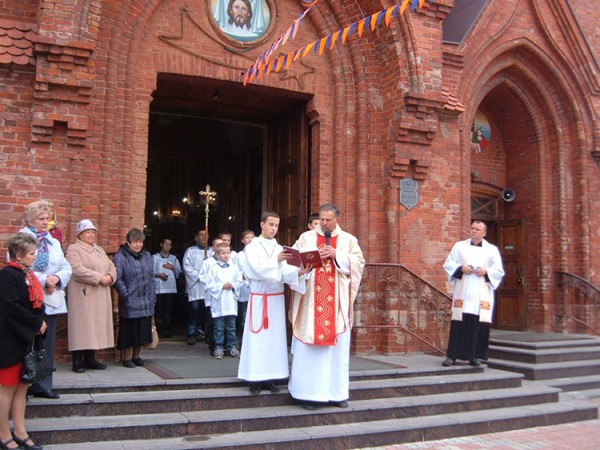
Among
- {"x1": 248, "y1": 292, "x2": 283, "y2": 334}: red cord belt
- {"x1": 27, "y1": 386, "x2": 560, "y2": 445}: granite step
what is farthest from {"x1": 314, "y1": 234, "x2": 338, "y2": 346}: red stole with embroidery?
{"x1": 27, "y1": 386, "x2": 560, "y2": 445}: granite step

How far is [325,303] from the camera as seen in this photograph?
632cm

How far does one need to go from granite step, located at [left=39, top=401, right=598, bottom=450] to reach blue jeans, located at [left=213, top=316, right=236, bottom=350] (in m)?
2.57

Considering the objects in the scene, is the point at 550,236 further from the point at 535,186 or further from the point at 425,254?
the point at 425,254

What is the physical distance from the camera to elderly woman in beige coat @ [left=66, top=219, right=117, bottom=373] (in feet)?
22.1

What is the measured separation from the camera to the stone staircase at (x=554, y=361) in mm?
8867

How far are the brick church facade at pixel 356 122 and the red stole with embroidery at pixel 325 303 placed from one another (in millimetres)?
3328

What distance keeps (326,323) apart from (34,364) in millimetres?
2748

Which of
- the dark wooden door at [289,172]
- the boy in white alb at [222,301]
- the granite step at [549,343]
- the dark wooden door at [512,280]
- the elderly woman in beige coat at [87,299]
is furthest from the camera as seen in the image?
the dark wooden door at [512,280]

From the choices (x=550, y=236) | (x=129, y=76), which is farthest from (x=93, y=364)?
(x=550, y=236)

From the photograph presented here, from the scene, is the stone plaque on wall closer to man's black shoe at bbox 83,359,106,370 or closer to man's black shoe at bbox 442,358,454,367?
man's black shoe at bbox 442,358,454,367

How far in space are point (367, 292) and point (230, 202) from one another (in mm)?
7050

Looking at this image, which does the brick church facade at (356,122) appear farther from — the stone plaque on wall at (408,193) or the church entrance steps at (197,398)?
A: the church entrance steps at (197,398)

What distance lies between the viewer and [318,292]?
20.8 feet

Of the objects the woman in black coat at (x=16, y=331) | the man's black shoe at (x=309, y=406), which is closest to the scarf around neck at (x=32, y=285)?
the woman in black coat at (x=16, y=331)
